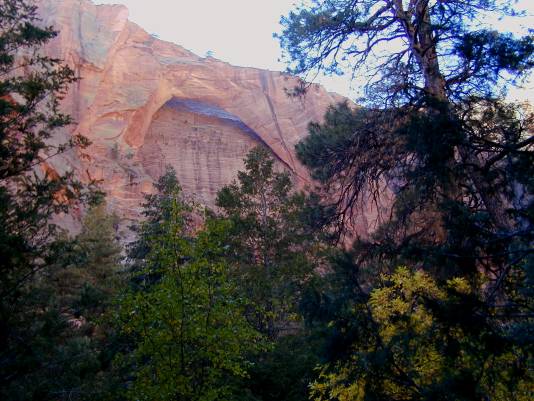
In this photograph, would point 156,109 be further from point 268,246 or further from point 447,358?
point 447,358

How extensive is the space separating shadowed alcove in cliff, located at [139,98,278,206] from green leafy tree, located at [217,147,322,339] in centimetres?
2011

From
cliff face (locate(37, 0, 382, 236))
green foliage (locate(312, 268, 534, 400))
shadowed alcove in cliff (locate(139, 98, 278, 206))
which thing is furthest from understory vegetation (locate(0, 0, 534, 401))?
shadowed alcove in cliff (locate(139, 98, 278, 206))

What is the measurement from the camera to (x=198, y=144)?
40.2m

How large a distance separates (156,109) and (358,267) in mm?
35790

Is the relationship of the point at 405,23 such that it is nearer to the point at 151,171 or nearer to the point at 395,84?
the point at 395,84

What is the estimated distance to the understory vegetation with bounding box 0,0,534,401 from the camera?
4848mm

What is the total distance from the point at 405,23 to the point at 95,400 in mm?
9292

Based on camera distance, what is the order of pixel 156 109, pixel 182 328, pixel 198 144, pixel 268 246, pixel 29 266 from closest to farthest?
pixel 182 328 → pixel 29 266 → pixel 268 246 → pixel 156 109 → pixel 198 144

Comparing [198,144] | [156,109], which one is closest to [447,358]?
[198,144]

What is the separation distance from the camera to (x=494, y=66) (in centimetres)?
654

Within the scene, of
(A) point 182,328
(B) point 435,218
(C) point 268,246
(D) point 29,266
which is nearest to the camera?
(A) point 182,328

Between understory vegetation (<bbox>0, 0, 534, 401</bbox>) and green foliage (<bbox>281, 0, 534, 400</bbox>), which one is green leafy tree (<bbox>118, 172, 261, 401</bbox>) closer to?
understory vegetation (<bbox>0, 0, 534, 401</bbox>)

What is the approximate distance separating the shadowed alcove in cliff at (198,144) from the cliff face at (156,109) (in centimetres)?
8

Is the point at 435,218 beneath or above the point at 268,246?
above
